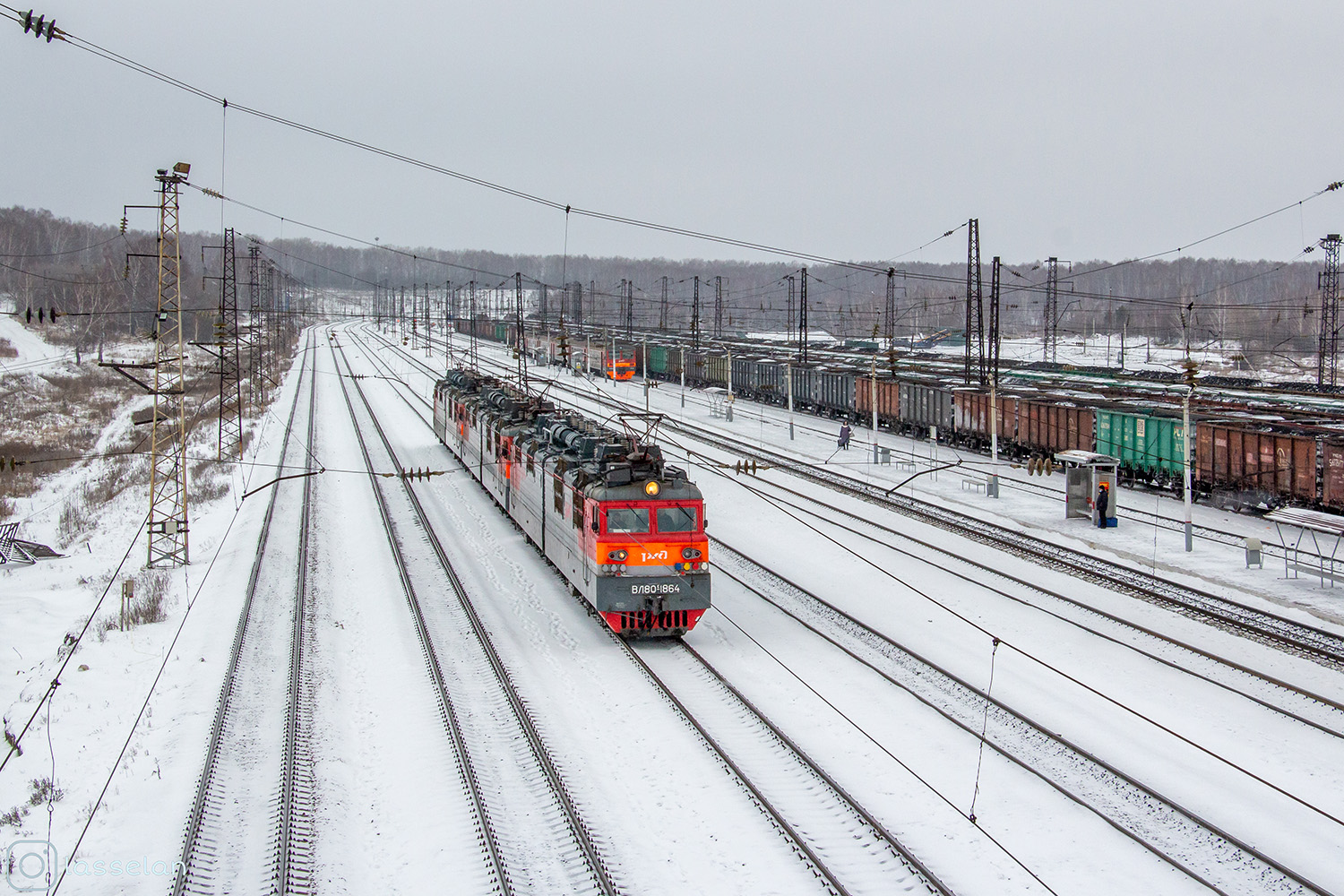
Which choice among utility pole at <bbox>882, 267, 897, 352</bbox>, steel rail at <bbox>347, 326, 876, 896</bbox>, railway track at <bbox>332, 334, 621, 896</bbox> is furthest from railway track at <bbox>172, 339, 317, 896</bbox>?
utility pole at <bbox>882, 267, 897, 352</bbox>

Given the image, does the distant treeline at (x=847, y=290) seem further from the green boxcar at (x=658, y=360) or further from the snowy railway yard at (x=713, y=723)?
the snowy railway yard at (x=713, y=723)

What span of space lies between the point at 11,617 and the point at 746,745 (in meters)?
16.8

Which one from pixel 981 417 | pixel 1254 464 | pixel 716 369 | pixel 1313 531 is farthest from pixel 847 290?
pixel 1313 531

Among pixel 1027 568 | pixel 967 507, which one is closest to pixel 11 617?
pixel 1027 568

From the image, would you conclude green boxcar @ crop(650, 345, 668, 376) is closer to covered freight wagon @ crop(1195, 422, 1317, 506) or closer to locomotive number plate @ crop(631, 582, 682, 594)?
covered freight wagon @ crop(1195, 422, 1317, 506)

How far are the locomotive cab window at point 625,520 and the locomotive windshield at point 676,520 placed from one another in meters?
0.35

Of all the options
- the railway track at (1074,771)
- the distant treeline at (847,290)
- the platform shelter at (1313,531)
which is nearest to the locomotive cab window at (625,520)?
the railway track at (1074,771)

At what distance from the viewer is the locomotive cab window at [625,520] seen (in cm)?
1861

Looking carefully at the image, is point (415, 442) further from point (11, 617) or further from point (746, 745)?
point (746, 745)

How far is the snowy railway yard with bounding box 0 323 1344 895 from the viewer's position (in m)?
11.4

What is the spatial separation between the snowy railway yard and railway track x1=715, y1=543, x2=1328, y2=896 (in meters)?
0.06

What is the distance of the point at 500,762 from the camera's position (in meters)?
14.0

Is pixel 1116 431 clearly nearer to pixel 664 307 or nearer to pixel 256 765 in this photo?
pixel 256 765

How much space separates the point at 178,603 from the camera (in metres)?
22.8
